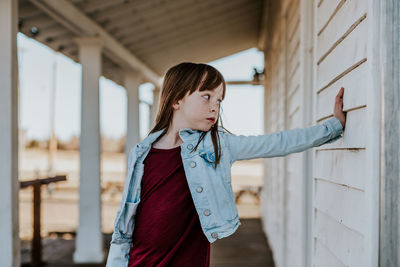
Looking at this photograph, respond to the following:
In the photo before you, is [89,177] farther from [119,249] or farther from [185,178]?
[185,178]

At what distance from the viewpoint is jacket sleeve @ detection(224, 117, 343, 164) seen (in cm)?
124

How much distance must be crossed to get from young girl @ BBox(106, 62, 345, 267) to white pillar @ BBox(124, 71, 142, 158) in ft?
15.6

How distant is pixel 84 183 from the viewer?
4473 millimetres

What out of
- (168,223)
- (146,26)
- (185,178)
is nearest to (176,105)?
(185,178)

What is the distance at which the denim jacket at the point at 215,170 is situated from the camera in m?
1.26

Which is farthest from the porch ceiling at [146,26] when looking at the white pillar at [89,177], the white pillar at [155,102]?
the white pillar at [155,102]

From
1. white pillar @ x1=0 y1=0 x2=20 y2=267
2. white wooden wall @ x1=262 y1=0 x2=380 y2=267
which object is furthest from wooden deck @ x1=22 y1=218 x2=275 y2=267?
white wooden wall @ x1=262 y1=0 x2=380 y2=267

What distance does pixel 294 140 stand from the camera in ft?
4.10

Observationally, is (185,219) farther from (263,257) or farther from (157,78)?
(157,78)

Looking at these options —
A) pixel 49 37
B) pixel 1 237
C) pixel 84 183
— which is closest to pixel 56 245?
pixel 84 183

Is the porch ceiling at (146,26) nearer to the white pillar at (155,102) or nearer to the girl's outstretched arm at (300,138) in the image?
the white pillar at (155,102)

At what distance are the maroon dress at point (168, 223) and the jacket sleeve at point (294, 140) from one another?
0.97ft

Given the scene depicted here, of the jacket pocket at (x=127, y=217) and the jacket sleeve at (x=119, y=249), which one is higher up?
the jacket pocket at (x=127, y=217)

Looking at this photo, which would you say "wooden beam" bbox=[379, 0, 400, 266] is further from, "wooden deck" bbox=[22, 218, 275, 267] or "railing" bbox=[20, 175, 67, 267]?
"wooden deck" bbox=[22, 218, 275, 267]
